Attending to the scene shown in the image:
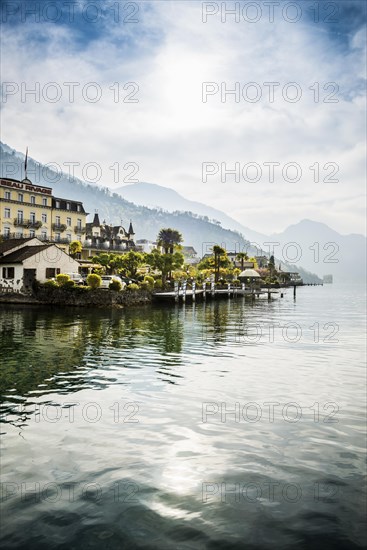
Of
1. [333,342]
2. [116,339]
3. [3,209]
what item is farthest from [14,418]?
[3,209]

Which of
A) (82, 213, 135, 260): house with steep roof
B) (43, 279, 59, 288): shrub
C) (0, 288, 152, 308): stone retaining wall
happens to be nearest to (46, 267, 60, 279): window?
(0, 288, 152, 308): stone retaining wall

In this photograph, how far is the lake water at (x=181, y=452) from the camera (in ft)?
23.6

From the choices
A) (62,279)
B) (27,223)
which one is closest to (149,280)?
(62,279)

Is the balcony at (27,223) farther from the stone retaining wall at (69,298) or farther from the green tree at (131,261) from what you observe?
the stone retaining wall at (69,298)

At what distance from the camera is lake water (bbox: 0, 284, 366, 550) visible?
283 inches

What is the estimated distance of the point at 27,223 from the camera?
273ft

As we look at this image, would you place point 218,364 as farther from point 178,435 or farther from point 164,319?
point 164,319

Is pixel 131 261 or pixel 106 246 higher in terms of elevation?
pixel 106 246

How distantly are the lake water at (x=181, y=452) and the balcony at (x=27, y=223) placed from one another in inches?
2574

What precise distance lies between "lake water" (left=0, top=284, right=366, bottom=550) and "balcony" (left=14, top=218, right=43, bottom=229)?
6539 cm

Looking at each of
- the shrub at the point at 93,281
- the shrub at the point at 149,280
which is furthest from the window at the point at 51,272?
the shrub at the point at 149,280

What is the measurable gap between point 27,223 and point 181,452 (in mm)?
79875

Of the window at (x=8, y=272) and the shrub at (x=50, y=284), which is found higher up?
the window at (x=8, y=272)

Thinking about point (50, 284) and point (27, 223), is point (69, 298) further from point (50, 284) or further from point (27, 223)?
point (27, 223)
